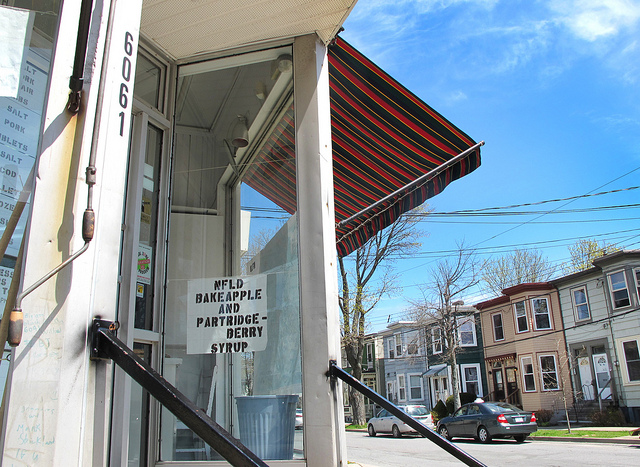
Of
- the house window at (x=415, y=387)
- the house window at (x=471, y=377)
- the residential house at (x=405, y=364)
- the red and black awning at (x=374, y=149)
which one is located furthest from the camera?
the house window at (x=415, y=387)

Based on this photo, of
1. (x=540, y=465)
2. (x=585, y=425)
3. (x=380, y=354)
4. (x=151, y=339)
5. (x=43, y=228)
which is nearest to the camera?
(x=43, y=228)

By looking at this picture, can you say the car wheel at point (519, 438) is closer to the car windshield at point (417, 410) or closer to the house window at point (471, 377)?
the car windshield at point (417, 410)

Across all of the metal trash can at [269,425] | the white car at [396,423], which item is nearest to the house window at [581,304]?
the white car at [396,423]

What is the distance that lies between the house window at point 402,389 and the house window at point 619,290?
17447mm

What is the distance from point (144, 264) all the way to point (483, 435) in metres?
16.0

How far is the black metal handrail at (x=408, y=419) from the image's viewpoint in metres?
2.01

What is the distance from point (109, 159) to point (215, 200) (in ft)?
7.65

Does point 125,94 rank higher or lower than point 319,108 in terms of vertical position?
lower

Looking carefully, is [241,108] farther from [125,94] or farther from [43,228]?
[43,228]

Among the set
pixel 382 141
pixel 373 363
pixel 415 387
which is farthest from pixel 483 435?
pixel 373 363

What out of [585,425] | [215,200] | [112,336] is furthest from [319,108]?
[585,425]

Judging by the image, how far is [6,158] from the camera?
5.35 ft

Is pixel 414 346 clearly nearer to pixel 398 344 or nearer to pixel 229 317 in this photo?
pixel 398 344

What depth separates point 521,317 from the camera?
26109mm
